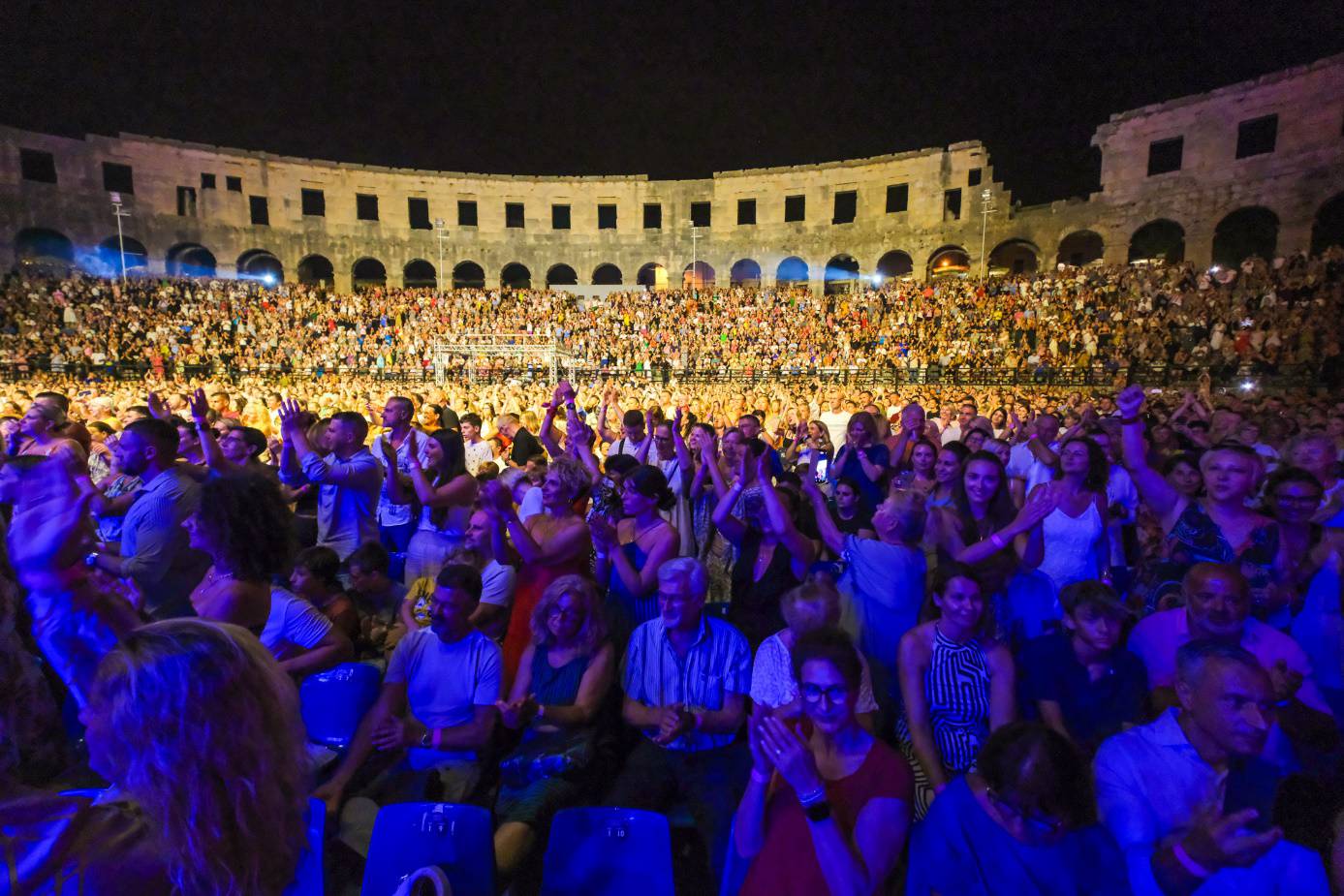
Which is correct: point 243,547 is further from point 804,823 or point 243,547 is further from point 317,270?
point 317,270

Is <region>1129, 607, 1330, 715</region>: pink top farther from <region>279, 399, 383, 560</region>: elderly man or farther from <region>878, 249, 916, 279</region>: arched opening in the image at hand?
Answer: <region>878, 249, 916, 279</region>: arched opening

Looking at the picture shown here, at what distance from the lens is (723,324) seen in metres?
28.1

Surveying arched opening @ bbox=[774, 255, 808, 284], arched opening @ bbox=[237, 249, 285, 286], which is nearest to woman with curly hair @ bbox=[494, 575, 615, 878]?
arched opening @ bbox=[774, 255, 808, 284]

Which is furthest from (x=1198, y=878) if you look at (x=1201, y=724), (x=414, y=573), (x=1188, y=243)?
(x=1188, y=243)

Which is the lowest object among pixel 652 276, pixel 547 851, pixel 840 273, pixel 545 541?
pixel 547 851

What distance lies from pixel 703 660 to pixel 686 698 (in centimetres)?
17

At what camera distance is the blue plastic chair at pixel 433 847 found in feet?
7.39

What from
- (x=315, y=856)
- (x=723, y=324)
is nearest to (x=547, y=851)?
(x=315, y=856)

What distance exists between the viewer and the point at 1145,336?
1908 centimetres

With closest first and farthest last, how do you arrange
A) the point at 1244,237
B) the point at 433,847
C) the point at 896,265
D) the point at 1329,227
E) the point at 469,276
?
the point at 433,847 < the point at 1329,227 < the point at 1244,237 < the point at 896,265 < the point at 469,276

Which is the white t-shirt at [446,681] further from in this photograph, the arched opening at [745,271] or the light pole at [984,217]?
the arched opening at [745,271]

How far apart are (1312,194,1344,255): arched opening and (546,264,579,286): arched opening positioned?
3386 cm

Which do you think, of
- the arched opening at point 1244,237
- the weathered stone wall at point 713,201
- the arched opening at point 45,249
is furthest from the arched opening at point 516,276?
the arched opening at point 1244,237

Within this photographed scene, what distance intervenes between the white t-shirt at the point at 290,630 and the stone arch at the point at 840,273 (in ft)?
114
